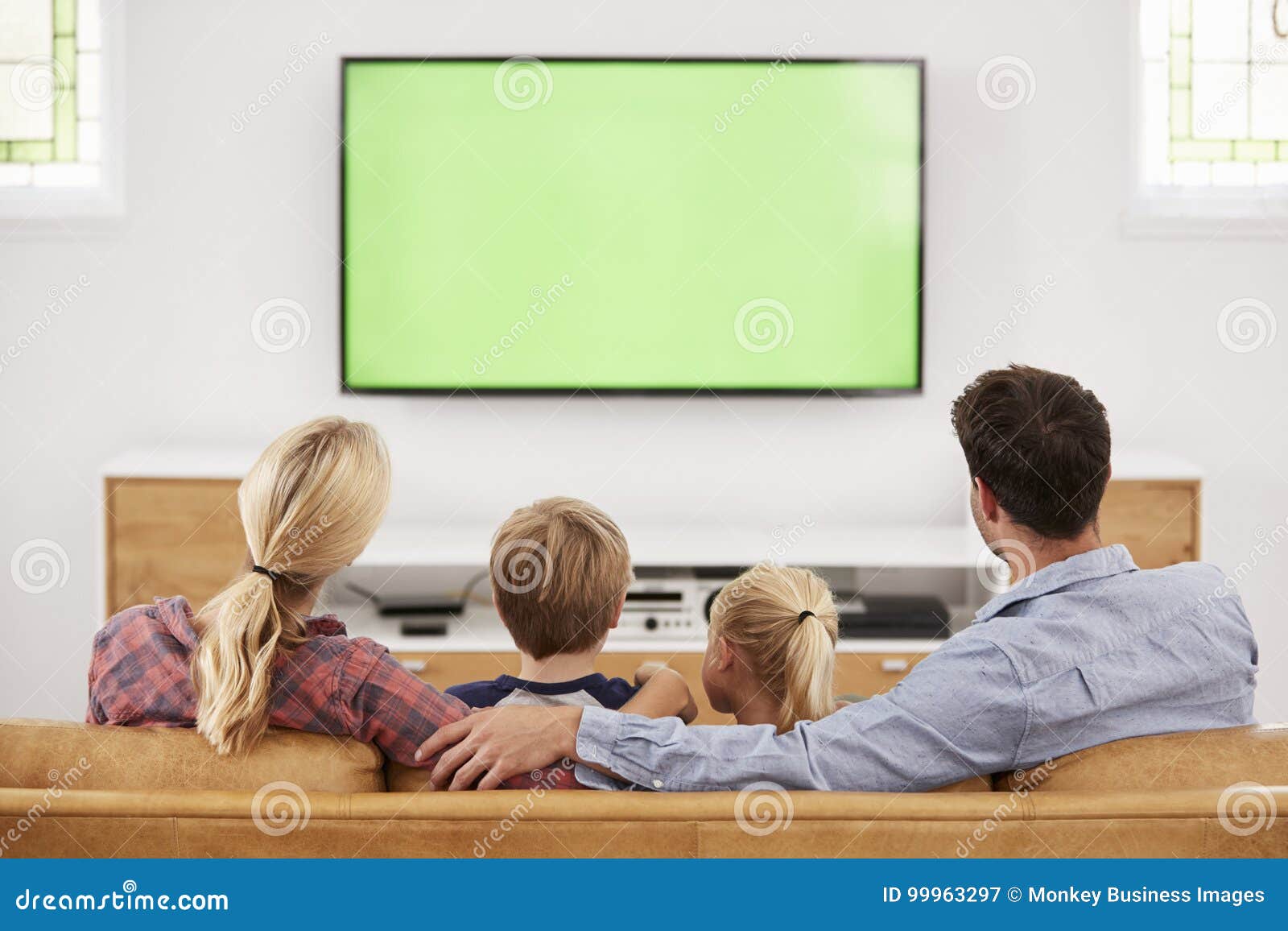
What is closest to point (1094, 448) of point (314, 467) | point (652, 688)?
point (652, 688)

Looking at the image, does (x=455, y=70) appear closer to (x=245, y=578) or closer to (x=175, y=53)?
(x=175, y=53)

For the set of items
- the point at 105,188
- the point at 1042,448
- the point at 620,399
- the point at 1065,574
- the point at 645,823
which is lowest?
the point at 645,823

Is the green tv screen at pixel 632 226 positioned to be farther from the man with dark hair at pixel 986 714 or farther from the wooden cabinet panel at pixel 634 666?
the man with dark hair at pixel 986 714

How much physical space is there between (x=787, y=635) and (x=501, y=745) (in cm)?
45

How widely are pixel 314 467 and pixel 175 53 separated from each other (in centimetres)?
263

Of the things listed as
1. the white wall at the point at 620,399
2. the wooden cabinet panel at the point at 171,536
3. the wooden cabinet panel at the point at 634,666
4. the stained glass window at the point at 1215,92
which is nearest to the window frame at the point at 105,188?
the white wall at the point at 620,399

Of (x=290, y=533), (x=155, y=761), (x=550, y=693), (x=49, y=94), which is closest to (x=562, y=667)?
(x=550, y=693)

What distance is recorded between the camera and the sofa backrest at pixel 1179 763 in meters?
1.16

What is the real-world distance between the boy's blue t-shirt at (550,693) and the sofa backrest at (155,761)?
0.88 feet

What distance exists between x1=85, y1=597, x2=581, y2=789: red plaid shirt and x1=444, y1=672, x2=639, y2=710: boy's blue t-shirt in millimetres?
143

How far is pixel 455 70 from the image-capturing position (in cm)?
342

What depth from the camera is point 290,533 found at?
1382 mm

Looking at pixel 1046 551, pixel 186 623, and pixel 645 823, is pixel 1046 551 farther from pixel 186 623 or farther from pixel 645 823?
pixel 186 623

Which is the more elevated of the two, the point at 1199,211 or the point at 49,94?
the point at 49,94
